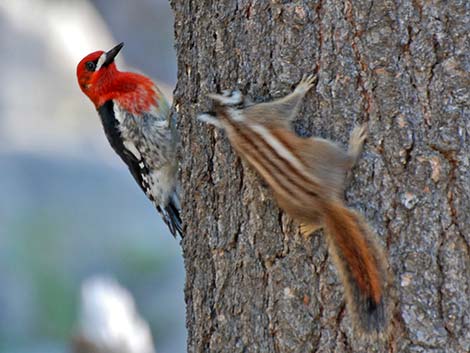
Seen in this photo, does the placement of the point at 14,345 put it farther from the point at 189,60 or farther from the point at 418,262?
the point at 418,262

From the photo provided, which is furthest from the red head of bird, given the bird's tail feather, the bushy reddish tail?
the bushy reddish tail

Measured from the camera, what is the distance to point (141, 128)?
14.6 ft

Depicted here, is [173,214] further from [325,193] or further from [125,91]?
[325,193]

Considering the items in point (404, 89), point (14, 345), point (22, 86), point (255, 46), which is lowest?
point (14, 345)

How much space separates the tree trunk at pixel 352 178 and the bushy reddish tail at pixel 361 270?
0.10 ft

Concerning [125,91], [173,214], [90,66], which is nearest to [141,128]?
[125,91]

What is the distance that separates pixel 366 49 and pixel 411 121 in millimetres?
233

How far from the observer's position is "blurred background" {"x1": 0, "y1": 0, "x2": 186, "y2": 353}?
8633 millimetres

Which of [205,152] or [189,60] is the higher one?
[189,60]

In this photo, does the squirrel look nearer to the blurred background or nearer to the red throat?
the red throat

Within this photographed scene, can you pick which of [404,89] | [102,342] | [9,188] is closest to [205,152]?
[404,89]

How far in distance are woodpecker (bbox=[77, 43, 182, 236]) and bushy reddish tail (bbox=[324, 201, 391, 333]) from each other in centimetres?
164

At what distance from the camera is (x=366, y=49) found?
8.95ft

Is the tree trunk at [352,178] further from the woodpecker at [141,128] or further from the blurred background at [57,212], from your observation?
the blurred background at [57,212]
